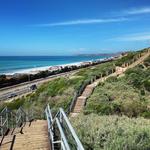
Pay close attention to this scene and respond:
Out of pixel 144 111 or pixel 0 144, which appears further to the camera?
pixel 144 111

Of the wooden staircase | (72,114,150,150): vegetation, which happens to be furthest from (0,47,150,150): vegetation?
the wooden staircase

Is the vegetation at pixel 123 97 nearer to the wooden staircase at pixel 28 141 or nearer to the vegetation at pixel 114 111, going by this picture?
the vegetation at pixel 114 111

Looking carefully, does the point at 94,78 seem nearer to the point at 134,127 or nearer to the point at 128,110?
the point at 128,110

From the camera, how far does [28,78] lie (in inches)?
3174

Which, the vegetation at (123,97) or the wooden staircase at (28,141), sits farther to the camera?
the vegetation at (123,97)

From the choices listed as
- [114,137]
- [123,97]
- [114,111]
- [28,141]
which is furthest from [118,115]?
[28,141]

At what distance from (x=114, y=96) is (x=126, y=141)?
1924 cm

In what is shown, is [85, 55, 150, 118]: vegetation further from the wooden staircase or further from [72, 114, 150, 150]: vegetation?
[72, 114, 150, 150]: vegetation

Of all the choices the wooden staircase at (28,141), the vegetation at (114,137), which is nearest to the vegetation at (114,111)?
the vegetation at (114,137)

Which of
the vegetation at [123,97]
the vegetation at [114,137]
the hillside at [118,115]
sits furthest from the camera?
the vegetation at [123,97]

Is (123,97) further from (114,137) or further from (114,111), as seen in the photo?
(114,137)

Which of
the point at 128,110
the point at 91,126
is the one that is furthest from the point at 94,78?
the point at 91,126

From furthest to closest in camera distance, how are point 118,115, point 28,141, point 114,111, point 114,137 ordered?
point 114,111
point 118,115
point 28,141
point 114,137

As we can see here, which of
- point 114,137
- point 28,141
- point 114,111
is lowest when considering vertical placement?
point 114,111
